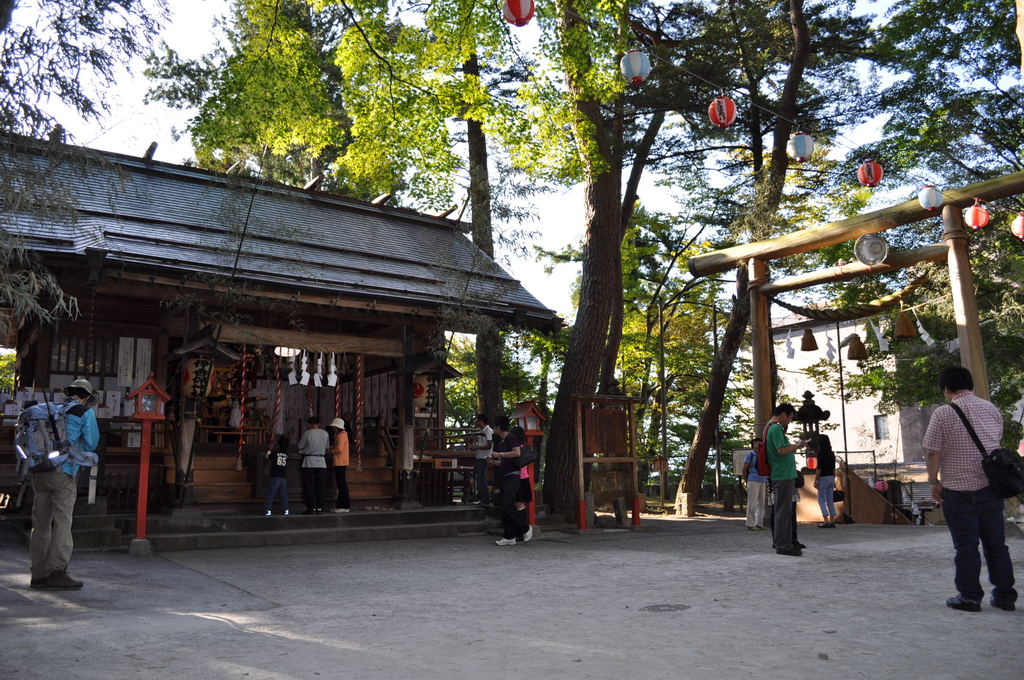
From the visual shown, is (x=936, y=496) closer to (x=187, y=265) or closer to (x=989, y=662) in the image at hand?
(x=989, y=662)

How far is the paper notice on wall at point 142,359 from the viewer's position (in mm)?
13070

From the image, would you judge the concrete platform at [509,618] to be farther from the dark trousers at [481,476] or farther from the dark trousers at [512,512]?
the dark trousers at [481,476]

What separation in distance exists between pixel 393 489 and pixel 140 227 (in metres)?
6.31

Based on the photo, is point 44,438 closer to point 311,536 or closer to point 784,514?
point 311,536

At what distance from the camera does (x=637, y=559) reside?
363 inches

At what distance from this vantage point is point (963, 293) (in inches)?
473

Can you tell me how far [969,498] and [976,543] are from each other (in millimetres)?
320

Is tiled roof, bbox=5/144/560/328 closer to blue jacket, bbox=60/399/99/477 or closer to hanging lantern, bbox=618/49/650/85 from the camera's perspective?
blue jacket, bbox=60/399/99/477

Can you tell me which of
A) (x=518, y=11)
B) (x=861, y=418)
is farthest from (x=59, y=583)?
(x=861, y=418)

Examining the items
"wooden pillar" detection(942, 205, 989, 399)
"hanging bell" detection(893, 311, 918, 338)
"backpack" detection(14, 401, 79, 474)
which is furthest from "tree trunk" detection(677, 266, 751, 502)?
"backpack" detection(14, 401, 79, 474)

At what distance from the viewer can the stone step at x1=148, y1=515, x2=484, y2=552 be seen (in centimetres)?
1037

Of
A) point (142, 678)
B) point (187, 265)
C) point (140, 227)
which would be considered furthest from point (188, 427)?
point (142, 678)

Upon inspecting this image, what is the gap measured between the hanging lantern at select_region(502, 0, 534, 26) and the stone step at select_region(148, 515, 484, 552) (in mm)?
7494

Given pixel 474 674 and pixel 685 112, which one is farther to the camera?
pixel 685 112
